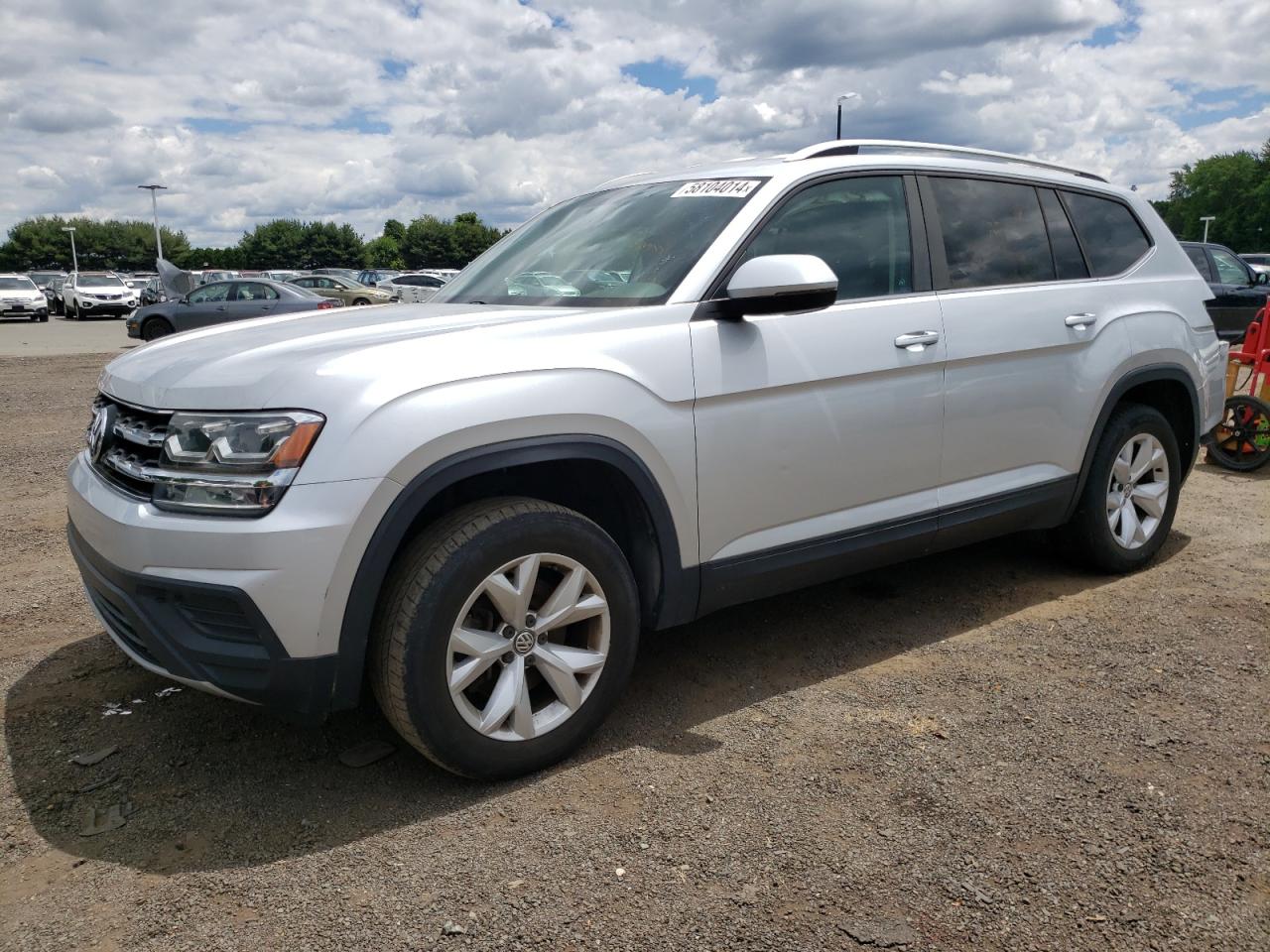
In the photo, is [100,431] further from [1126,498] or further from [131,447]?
[1126,498]

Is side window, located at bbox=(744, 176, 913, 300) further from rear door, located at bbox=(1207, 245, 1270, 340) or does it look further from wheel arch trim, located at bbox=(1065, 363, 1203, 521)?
rear door, located at bbox=(1207, 245, 1270, 340)

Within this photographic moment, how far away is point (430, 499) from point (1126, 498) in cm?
342

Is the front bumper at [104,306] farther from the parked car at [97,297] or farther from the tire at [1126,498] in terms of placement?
the tire at [1126,498]

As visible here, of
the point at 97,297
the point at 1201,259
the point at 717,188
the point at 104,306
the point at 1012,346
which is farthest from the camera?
the point at 104,306

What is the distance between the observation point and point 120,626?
2.89 m

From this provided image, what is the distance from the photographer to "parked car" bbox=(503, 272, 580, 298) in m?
3.52

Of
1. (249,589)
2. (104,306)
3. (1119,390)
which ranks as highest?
(104,306)

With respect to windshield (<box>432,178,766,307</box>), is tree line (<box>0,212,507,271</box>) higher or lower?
higher

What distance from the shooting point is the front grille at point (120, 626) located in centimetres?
279

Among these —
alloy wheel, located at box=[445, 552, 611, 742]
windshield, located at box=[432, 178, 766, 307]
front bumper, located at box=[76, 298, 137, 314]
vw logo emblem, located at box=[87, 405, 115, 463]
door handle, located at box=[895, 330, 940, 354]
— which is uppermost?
front bumper, located at box=[76, 298, 137, 314]

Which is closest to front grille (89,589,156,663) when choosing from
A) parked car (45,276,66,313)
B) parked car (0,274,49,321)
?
parked car (0,274,49,321)

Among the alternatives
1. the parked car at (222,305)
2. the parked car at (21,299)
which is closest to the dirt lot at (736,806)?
the parked car at (222,305)

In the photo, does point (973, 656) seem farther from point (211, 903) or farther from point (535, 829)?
point (211, 903)

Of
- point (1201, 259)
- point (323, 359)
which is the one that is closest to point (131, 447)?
point (323, 359)
